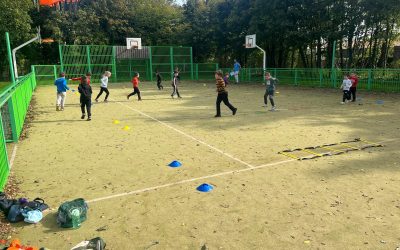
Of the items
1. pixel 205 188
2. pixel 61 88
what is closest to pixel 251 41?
pixel 61 88

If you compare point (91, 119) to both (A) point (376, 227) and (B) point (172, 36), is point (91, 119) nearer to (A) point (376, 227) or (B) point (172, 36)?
(A) point (376, 227)

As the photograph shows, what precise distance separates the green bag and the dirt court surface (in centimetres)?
10

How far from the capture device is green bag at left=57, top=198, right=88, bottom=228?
14.1ft

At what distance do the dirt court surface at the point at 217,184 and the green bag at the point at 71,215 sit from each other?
0.10 metres

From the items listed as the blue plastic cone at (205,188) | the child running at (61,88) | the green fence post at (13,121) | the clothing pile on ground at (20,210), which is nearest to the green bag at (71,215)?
the clothing pile on ground at (20,210)

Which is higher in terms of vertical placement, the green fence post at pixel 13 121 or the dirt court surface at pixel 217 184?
the green fence post at pixel 13 121

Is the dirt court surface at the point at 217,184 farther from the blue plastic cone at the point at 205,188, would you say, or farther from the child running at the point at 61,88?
the child running at the point at 61,88

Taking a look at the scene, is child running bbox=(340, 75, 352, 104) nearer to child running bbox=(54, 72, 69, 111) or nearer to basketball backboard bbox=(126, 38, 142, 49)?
child running bbox=(54, 72, 69, 111)

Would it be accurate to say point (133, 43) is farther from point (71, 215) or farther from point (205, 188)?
point (71, 215)

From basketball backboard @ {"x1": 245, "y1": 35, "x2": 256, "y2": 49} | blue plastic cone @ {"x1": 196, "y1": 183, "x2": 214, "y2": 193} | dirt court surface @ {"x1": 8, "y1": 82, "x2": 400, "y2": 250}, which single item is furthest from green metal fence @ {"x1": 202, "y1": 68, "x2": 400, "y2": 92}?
blue plastic cone @ {"x1": 196, "y1": 183, "x2": 214, "y2": 193}

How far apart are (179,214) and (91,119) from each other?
28.7 feet

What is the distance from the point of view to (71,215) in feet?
14.1

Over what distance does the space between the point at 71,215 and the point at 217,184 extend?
2.35 meters

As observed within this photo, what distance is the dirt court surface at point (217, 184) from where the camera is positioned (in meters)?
4.04
